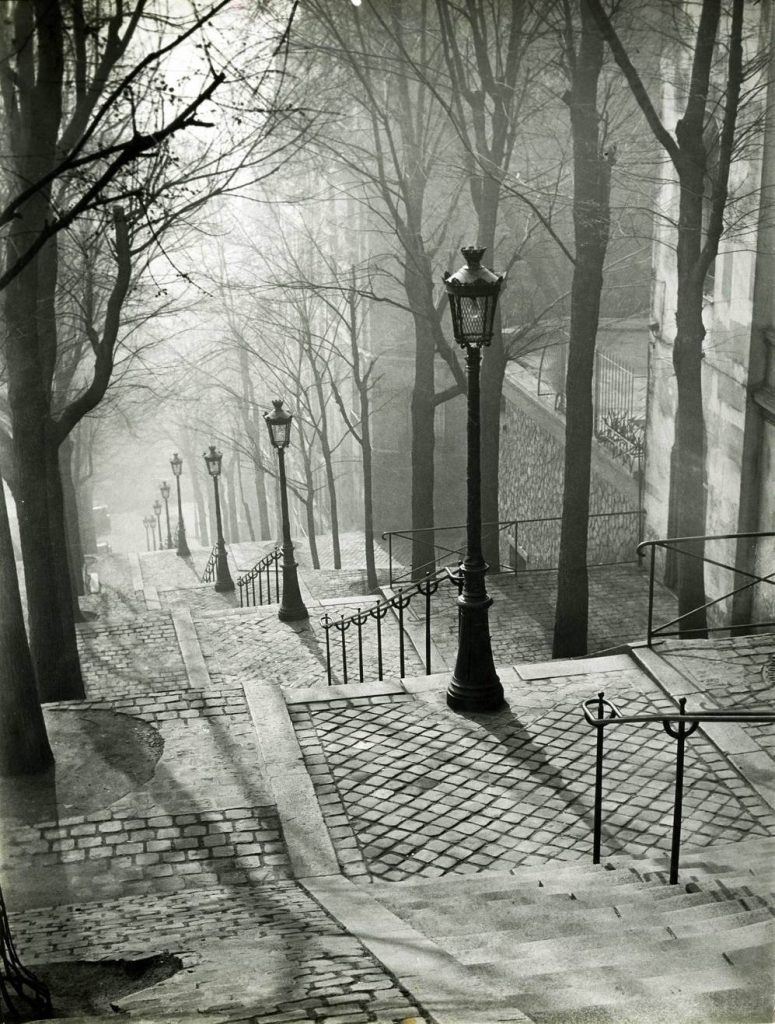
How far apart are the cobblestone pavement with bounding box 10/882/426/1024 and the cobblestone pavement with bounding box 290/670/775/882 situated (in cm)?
75

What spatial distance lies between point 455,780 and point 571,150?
657 centimetres

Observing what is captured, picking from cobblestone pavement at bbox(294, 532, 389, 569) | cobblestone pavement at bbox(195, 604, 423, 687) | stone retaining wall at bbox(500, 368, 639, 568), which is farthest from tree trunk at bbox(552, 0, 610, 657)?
cobblestone pavement at bbox(294, 532, 389, 569)

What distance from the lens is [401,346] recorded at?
16688 millimetres

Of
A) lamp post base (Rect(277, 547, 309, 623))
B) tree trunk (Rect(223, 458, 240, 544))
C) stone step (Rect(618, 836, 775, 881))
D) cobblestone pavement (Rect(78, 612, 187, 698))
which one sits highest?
stone step (Rect(618, 836, 775, 881))

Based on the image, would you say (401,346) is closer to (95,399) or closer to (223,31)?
(95,399)

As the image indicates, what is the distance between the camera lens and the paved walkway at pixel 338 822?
4.06 metres

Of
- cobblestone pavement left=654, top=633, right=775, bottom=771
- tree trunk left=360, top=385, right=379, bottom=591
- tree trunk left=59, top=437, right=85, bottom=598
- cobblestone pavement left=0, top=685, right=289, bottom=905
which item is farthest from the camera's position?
tree trunk left=360, top=385, right=379, bottom=591

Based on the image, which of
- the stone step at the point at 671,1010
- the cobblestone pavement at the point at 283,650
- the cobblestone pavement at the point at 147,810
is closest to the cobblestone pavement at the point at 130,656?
the cobblestone pavement at the point at 283,650

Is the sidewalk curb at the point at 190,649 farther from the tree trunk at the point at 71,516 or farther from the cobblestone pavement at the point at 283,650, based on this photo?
the tree trunk at the point at 71,516

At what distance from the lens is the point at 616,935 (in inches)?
169

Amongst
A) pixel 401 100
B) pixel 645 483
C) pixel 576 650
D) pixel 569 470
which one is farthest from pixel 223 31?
pixel 645 483

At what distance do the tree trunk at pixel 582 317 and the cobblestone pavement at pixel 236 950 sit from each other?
5.44 meters

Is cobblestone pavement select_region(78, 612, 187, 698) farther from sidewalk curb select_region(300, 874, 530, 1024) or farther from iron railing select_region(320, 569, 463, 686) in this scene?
sidewalk curb select_region(300, 874, 530, 1024)

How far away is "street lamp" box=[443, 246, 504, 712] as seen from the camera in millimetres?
6727
